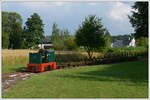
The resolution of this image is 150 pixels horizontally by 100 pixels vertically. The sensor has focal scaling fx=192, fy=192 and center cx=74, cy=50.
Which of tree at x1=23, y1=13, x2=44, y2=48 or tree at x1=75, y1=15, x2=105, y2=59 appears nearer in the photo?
tree at x1=75, y1=15, x2=105, y2=59

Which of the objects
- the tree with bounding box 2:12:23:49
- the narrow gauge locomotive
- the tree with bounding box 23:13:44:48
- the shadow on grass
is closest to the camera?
the shadow on grass

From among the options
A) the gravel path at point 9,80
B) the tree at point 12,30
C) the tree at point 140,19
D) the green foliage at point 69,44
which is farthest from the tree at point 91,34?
the tree at point 12,30

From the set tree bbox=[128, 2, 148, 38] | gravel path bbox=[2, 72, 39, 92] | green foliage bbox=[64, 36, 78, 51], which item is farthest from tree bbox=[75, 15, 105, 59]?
gravel path bbox=[2, 72, 39, 92]

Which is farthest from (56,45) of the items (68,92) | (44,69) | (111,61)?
(68,92)

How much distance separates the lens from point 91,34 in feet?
78.4

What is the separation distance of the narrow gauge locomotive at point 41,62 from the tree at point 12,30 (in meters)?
29.4

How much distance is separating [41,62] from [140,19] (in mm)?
13506

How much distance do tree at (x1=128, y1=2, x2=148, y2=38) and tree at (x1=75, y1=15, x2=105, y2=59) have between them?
3955mm

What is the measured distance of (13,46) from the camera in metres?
46.6

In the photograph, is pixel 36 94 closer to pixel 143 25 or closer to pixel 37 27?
pixel 143 25

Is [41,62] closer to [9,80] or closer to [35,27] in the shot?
[9,80]

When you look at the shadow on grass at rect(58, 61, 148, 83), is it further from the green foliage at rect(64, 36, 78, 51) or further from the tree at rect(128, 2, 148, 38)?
the green foliage at rect(64, 36, 78, 51)

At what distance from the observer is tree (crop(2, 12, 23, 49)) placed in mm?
43844

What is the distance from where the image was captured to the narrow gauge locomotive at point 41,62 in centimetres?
1347
